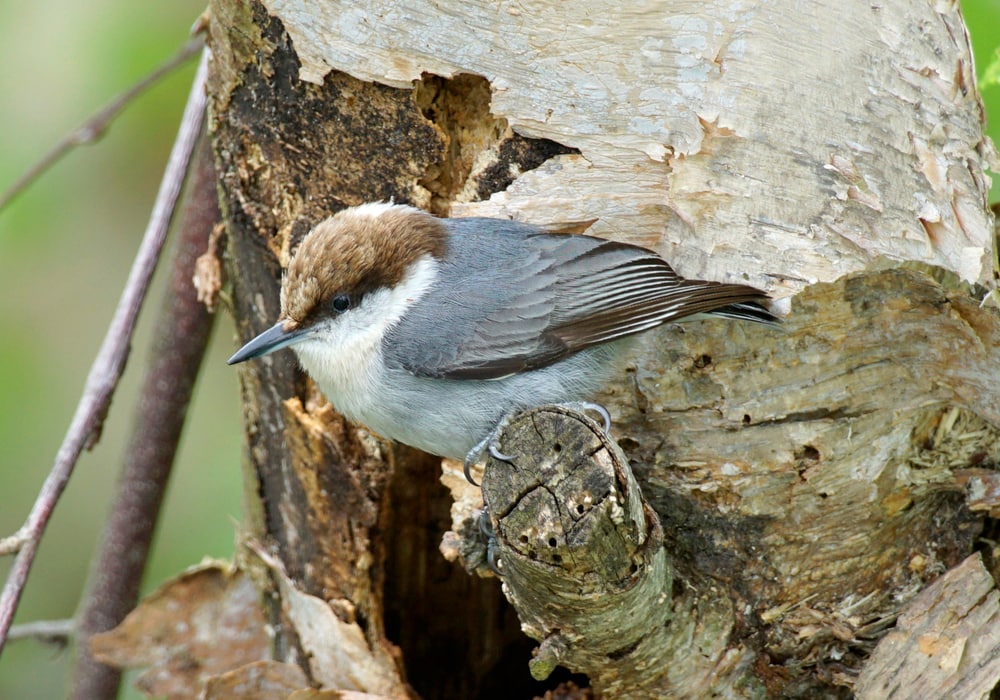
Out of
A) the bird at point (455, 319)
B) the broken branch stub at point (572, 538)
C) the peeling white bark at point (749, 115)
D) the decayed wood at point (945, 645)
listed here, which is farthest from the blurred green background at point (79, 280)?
the broken branch stub at point (572, 538)

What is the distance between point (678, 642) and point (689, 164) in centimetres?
112

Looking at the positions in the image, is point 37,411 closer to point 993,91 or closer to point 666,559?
point 666,559

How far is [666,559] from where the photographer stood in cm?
231

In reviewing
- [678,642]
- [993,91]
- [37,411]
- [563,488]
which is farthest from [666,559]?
[37,411]

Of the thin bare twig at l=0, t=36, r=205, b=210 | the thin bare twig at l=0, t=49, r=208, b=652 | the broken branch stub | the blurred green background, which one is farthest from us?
the blurred green background

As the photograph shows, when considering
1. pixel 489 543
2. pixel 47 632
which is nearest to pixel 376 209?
pixel 489 543

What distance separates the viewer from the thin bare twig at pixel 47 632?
312 centimetres

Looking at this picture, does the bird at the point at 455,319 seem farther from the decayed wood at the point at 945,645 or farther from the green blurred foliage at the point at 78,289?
the green blurred foliage at the point at 78,289

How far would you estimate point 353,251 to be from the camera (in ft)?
8.37

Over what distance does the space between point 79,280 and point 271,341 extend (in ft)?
9.32

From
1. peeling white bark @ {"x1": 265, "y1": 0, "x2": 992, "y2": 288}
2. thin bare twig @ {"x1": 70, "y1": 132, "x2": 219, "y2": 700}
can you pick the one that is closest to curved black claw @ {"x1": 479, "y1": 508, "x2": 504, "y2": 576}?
peeling white bark @ {"x1": 265, "y1": 0, "x2": 992, "y2": 288}

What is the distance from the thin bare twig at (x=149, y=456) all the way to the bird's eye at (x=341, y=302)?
82cm

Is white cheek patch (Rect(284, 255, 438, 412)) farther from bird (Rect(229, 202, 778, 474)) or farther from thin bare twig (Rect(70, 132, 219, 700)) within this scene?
thin bare twig (Rect(70, 132, 219, 700))

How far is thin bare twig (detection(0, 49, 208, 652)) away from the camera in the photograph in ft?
8.64
